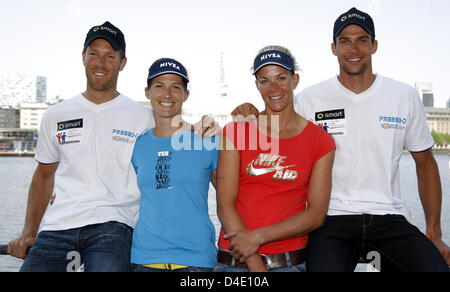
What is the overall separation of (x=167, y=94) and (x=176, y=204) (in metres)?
1.11

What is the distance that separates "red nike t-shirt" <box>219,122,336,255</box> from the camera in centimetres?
387

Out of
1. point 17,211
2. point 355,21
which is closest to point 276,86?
point 355,21

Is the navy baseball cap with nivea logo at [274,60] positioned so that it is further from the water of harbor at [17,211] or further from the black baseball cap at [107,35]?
the water of harbor at [17,211]

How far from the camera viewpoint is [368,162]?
4.51m

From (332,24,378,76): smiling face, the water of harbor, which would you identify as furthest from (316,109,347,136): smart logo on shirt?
the water of harbor

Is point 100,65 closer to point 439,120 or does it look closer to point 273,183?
point 273,183

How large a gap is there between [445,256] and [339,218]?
1079 mm

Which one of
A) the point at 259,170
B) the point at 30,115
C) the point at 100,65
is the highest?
the point at 30,115

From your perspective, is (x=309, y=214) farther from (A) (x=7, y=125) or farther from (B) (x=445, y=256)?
(A) (x=7, y=125)

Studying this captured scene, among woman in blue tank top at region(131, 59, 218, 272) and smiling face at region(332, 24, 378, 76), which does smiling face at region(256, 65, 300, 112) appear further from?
smiling face at region(332, 24, 378, 76)

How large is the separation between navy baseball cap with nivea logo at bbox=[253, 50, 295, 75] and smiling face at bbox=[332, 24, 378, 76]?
3.28ft

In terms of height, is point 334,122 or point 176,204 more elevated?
point 334,122

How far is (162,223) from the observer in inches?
152

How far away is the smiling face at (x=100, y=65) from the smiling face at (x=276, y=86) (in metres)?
1.75
